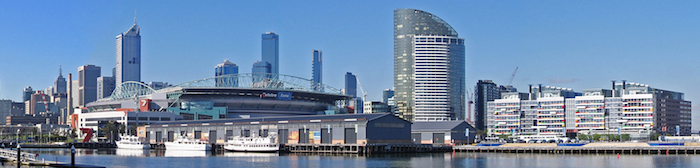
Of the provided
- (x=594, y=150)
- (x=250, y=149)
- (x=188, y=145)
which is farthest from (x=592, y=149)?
(x=188, y=145)

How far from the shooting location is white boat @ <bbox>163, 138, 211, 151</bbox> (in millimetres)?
177450

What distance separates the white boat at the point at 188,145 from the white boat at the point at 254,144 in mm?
11566

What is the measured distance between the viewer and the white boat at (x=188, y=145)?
177 metres

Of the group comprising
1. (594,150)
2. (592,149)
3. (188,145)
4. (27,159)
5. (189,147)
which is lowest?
(189,147)

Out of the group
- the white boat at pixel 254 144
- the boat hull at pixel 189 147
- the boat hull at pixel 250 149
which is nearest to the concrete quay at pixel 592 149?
the boat hull at pixel 250 149

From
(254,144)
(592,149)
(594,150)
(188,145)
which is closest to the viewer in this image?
(594,150)

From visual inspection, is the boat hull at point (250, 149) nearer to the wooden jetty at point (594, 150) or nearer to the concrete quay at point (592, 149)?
the concrete quay at point (592, 149)

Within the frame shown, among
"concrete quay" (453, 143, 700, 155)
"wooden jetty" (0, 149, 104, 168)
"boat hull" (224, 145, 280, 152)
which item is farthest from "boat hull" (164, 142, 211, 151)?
"wooden jetty" (0, 149, 104, 168)

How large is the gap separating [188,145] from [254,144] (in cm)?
2561

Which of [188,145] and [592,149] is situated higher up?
[592,149]

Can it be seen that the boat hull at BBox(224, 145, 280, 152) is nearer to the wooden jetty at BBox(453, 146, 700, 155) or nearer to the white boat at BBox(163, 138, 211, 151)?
the white boat at BBox(163, 138, 211, 151)

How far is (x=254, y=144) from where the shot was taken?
529ft

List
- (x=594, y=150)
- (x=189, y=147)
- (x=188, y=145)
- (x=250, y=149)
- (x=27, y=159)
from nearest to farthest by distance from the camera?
(x=27, y=159)
(x=594, y=150)
(x=250, y=149)
(x=189, y=147)
(x=188, y=145)

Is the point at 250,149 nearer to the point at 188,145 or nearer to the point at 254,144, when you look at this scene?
the point at 254,144
